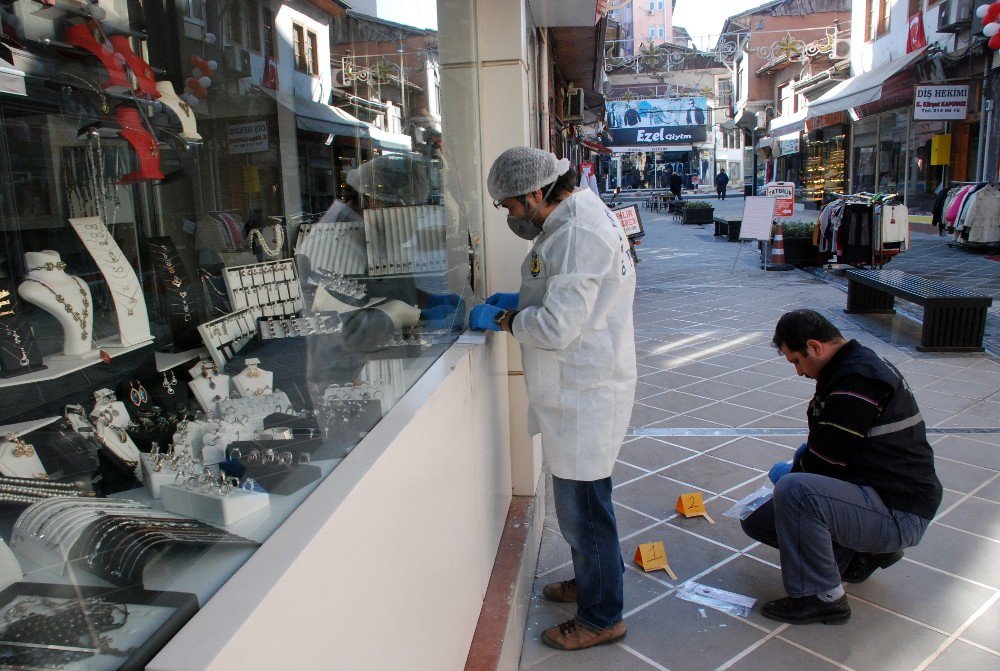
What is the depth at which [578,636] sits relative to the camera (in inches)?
103

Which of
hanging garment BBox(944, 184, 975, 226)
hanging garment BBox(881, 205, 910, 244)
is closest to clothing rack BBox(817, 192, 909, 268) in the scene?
hanging garment BBox(881, 205, 910, 244)

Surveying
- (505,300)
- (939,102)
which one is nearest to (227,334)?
(505,300)

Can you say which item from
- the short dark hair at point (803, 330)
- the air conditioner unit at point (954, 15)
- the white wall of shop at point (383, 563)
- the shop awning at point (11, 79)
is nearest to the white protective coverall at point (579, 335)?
the white wall of shop at point (383, 563)

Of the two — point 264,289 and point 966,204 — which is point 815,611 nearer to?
point 264,289

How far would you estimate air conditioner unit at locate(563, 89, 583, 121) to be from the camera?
11.5 meters

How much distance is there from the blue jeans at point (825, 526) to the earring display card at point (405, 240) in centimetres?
151

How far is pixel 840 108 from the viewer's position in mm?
16156

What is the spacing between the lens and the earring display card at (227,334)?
173cm

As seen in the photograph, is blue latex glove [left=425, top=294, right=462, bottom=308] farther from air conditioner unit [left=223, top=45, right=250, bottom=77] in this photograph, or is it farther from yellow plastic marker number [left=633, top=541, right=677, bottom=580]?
yellow plastic marker number [left=633, top=541, right=677, bottom=580]

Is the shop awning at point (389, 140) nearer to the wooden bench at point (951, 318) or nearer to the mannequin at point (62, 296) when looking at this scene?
the mannequin at point (62, 296)

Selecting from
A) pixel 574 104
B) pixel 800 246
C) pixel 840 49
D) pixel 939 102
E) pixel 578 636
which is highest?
pixel 840 49

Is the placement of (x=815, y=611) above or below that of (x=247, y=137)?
below

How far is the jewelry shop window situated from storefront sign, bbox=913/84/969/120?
1365cm

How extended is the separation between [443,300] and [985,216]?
39.6ft
